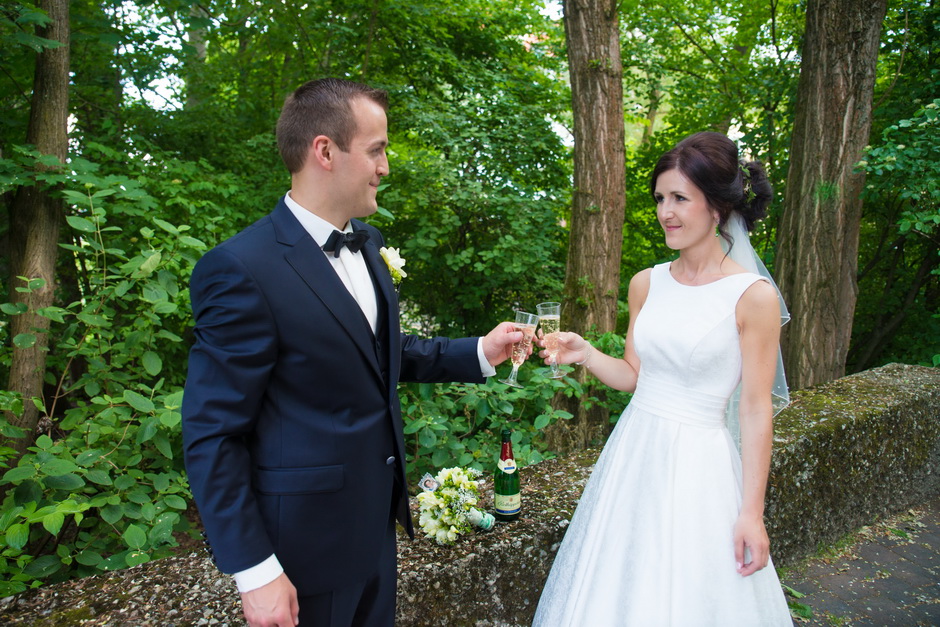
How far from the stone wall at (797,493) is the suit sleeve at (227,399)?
0.92m

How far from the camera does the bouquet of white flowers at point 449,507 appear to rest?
238 centimetres

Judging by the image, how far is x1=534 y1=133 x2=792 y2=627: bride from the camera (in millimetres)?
2064

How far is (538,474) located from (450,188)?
4.61m

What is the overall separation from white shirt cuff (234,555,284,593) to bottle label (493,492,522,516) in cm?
125

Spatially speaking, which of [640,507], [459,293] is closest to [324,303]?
[640,507]

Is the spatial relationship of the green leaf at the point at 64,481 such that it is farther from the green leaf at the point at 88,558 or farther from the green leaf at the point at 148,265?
the green leaf at the point at 148,265

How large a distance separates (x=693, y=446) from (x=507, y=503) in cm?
79

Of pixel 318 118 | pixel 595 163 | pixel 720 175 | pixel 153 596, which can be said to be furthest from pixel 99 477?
pixel 595 163

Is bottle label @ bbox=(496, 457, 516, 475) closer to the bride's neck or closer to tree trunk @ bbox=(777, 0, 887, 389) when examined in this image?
the bride's neck

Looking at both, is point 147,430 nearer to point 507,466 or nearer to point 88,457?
point 88,457

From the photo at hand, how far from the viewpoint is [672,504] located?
2174 mm

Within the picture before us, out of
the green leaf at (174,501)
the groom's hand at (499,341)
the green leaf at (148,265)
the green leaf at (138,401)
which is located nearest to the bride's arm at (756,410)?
the groom's hand at (499,341)

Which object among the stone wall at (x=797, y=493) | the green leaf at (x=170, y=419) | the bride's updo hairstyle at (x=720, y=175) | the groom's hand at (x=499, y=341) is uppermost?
the bride's updo hairstyle at (x=720, y=175)

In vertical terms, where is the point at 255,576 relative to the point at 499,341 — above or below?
below
